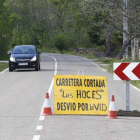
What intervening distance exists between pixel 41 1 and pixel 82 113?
102 metres

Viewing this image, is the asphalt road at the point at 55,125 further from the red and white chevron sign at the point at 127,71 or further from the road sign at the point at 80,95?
the red and white chevron sign at the point at 127,71

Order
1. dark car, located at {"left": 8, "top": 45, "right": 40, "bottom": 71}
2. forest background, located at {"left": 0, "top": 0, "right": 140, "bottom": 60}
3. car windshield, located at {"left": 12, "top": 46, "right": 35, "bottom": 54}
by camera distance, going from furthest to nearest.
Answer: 1. forest background, located at {"left": 0, "top": 0, "right": 140, "bottom": 60}
2. car windshield, located at {"left": 12, "top": 46, "right": 35, "bottom": 54}
3. dark car, located at {"left": 8, "top": 45, "right": 40, "bottom": 71}

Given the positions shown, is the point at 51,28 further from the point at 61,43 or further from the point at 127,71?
the point at 127,71

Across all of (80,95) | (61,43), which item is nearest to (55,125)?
(80,95)

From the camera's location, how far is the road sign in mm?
12602

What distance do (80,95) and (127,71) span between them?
1250mm

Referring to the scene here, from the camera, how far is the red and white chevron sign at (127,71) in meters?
12.7

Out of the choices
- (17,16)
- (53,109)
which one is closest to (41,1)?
(17,16)

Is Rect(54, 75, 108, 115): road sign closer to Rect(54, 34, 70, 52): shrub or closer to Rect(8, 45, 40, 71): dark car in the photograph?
Rect(8, 45, 40, 71): dark car

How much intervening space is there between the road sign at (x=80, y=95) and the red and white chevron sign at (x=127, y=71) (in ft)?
1.20

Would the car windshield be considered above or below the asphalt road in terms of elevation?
above

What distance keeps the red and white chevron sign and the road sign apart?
366 millimetres

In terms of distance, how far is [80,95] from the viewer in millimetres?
12695

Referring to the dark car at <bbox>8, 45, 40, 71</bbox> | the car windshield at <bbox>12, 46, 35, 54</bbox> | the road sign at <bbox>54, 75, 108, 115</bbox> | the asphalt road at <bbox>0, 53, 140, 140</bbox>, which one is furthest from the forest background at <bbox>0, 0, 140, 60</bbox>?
the road sign at <bbox>54, 75, 108, 115</bbox>
